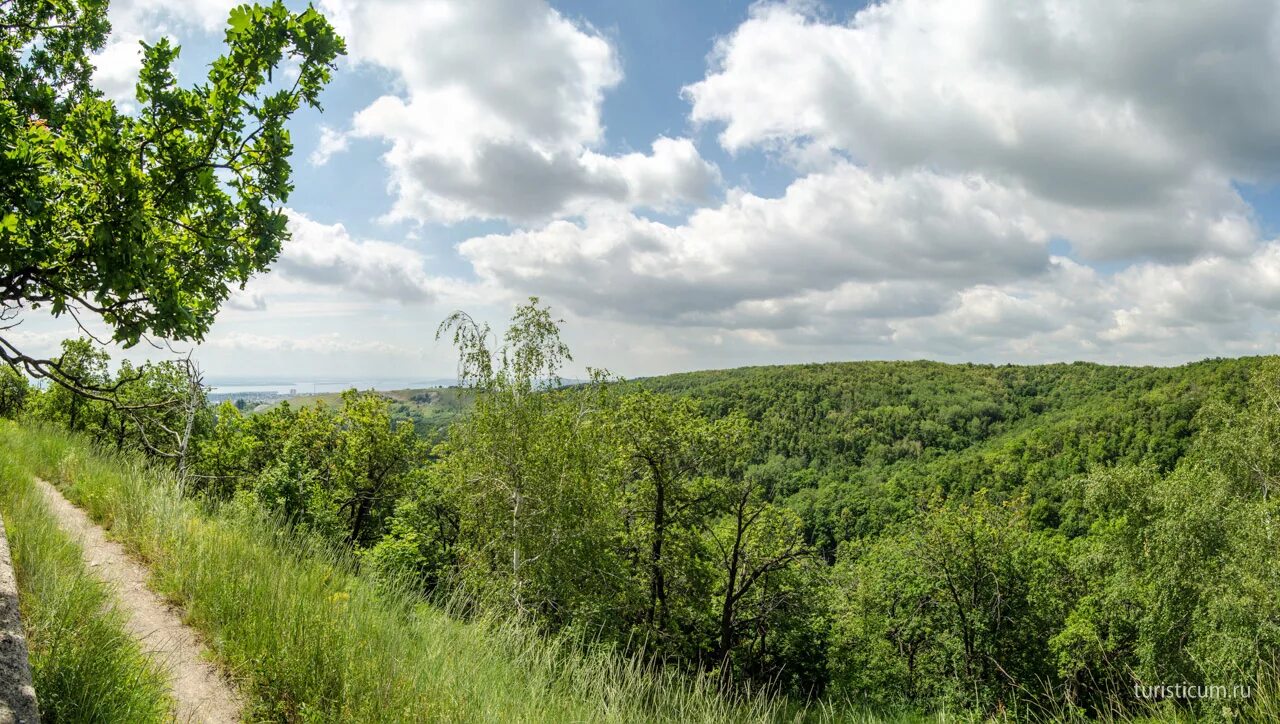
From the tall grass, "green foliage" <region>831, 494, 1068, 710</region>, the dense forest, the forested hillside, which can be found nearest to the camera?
the tall grass

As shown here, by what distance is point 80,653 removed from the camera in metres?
3.19

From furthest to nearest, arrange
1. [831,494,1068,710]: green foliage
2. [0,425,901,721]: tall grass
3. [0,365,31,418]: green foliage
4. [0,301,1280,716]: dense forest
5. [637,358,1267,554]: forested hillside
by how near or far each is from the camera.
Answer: [637,358,1267,554]: forested hillside, [0,365,31,418]: green foliage, [831,494,1068,710]: green foliage, [0,301,1280,716]: dense forest, [0,425,901,721]: tall grass

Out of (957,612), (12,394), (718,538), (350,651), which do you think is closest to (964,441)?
(957,612)

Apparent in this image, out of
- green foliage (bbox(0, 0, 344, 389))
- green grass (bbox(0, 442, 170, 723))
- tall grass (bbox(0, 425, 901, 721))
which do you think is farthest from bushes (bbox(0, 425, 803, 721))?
green foliage (bbox(0, 0, 344, 389))

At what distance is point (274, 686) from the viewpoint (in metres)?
3.73

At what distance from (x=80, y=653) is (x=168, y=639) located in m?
1.38

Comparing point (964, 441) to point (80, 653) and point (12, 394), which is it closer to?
point (12, 394)

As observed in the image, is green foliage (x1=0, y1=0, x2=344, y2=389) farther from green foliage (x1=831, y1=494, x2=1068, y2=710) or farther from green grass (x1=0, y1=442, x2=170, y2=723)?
green foliage (x1=831, y1=494, x2=1068, y2=710)

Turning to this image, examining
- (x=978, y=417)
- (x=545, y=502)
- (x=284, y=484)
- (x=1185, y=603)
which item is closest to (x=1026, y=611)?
(x=1185, y=603)

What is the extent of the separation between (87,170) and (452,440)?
12.1 m

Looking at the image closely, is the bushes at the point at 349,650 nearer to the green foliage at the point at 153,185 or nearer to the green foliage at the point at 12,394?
the green foliage at the point at 153,185

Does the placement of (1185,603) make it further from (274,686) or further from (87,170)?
(87,170)

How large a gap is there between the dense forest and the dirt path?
4.07ft

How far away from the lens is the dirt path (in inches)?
144
